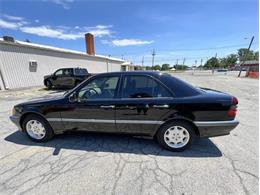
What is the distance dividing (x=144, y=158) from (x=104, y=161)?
73 cm

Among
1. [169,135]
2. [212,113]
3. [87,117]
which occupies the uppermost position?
[212,113]

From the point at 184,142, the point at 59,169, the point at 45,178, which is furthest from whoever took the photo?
the point at 184,142

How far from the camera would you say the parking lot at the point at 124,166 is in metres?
2.30

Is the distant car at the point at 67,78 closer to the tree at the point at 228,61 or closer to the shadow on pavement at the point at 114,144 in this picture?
the shadow on pavement at the point at 114,144

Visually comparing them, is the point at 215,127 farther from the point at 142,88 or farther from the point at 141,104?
the point at 142,88

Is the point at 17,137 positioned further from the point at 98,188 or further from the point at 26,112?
the point at 98,188

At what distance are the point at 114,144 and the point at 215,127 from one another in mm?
2030

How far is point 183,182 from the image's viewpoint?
240 centimetres

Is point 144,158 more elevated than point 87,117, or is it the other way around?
point 87,117

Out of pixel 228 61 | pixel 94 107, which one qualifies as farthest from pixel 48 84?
pixel 228 61

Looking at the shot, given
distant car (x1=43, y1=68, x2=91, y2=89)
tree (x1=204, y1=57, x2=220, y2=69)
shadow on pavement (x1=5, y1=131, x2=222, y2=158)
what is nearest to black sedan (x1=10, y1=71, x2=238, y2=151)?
shadow on pavement (x1=5, y1=131, x2=222, y2=158)

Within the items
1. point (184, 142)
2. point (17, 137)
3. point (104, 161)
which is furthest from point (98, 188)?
point (17, 137)

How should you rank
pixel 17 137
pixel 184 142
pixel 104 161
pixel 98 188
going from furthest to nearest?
pixel 17 137 < pixel 184 142 < pixel 104 161 < pixel 98 188

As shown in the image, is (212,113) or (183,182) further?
(212,113)
